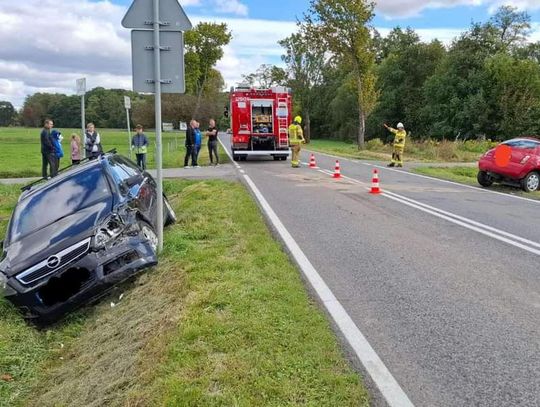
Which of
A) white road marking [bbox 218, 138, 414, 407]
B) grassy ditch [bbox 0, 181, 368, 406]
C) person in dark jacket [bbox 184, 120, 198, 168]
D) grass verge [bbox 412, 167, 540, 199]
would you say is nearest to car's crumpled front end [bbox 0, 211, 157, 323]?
grassy ditch [bbox 0, 181, 368, 406]

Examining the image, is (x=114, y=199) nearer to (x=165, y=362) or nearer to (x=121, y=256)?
(x=121, y=256)

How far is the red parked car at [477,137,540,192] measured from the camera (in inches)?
586

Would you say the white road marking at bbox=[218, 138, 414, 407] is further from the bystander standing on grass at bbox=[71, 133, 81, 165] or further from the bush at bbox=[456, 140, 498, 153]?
the bush at bbox=[456, 140, 498, 153]

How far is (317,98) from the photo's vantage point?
84.4 m

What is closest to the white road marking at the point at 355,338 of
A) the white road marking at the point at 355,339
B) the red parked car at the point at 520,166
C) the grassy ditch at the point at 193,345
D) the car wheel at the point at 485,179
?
the white road marking at the point at 355,339

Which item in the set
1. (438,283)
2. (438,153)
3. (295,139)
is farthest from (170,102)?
(438,283)

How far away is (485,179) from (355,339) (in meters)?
13.1

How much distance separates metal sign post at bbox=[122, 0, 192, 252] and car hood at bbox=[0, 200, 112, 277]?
126 cm

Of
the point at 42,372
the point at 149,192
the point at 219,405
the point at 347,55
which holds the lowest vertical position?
the point at 42,372

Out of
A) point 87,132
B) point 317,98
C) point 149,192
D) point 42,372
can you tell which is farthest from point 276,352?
point 317,98

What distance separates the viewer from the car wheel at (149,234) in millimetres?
6355

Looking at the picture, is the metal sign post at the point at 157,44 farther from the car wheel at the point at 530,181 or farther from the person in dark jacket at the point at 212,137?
the person in dark jacket at the point at 212,137

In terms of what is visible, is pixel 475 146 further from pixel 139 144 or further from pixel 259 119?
pixel 139 144

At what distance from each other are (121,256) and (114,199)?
38.3 inches
